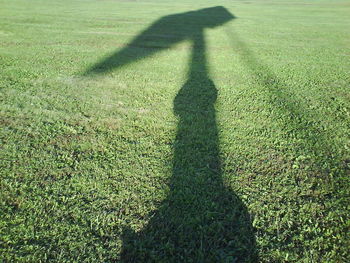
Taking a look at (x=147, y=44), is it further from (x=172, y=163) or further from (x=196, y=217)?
(x=196, y=217)

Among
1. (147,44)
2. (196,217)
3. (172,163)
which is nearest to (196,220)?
(196,217)

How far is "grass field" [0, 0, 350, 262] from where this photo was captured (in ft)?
6.14

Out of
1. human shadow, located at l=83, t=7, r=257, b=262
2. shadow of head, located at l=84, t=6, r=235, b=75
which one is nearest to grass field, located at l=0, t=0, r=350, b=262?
human shadow, located at l=83, t=7, r=257, b=262

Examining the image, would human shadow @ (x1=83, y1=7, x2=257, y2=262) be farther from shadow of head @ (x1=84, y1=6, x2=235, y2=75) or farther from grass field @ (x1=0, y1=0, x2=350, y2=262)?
shadow of head @ (x1=84, y1=6, x2=235, y2=75)

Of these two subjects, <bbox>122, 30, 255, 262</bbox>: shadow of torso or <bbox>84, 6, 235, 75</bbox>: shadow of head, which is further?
<bbox>84, 6, 235, 75</bbox>: shadow of head

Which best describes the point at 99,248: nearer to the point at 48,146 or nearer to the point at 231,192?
the point at 231,192

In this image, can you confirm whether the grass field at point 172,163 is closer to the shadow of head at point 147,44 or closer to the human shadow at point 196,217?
the human shadow at point 196,217

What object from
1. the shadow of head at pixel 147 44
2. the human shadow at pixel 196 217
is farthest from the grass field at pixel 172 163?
the shadow of head at pixel 147 44

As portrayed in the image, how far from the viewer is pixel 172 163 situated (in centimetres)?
262

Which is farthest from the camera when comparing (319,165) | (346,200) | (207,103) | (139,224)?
(207,103)

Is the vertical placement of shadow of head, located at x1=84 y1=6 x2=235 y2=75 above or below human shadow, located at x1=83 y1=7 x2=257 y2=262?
above

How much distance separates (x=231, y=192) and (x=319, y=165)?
3.67 ft

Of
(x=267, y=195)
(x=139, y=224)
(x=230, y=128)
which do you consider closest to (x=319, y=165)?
(x=267, y=195)

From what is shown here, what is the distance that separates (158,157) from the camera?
8.84 ft
